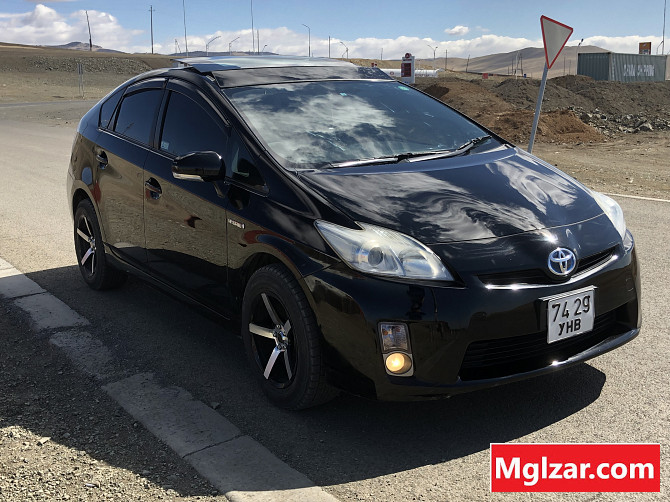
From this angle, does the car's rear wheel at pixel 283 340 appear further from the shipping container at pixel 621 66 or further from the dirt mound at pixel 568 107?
the shipping container at pixel 621 66

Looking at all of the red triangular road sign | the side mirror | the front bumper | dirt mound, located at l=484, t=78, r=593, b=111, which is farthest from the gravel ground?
dirt mound, located at l=484, t=78, r=593, b=111

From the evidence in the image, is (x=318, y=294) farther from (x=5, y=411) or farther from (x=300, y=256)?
(x=5, y=411)

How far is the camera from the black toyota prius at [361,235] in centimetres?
333

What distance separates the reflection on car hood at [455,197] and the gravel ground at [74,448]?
4.65ft

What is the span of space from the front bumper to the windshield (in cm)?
96

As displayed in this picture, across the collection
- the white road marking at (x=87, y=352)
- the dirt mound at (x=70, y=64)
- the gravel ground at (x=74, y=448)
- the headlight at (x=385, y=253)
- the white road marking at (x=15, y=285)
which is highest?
the dirt mound at (x=70, y=64)

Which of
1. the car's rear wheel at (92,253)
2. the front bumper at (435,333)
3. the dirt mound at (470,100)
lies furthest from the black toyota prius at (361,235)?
the dirt mound at (470,100)

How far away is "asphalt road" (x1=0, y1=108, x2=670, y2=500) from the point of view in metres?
3.26

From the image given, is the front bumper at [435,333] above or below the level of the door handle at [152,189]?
below

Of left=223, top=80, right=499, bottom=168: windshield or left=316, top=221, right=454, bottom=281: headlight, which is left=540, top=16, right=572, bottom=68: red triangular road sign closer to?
left=223, top=80, right=499, bottom=168: windshield

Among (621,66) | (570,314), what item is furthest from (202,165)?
(621,66)

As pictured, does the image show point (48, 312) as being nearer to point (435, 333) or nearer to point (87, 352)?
point (87, 352)

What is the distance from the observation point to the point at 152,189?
479cm

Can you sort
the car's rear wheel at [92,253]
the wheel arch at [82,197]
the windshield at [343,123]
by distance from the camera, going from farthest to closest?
the car's rear wheel at [92,253] → the wheel arch at [82,197] → the windshield at [343,123]
